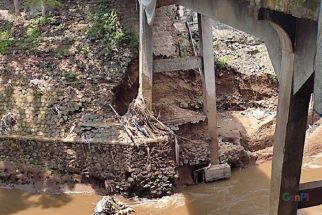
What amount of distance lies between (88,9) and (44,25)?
54.4 inches

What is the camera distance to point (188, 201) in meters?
11.0

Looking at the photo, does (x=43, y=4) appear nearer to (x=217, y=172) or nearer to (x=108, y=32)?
(x=108, y=32)

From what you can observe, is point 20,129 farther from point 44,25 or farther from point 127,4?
point 127,4

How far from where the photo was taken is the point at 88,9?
587 inches

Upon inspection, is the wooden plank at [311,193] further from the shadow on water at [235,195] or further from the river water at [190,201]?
the shadow on water at [235,195]

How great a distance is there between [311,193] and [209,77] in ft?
20.2

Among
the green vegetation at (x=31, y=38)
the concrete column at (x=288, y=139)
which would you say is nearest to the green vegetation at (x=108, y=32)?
the green vegetation at (x=31, y=38)

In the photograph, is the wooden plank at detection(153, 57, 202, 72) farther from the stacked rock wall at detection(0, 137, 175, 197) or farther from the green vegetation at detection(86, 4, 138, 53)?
the green vegetation at detection(86, 4, 138, 53)

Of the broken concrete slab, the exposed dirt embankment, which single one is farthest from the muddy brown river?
the exposed dirt embankment

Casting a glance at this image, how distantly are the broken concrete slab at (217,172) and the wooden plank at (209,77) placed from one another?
14 centimetres

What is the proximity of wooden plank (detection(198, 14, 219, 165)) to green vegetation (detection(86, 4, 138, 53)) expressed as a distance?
2.54m

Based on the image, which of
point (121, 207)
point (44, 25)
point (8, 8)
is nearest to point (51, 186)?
point (121, 207)

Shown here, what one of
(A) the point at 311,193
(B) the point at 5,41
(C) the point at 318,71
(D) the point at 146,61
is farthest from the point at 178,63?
(C) the point at 318,71

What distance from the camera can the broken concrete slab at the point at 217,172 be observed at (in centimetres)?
1168
